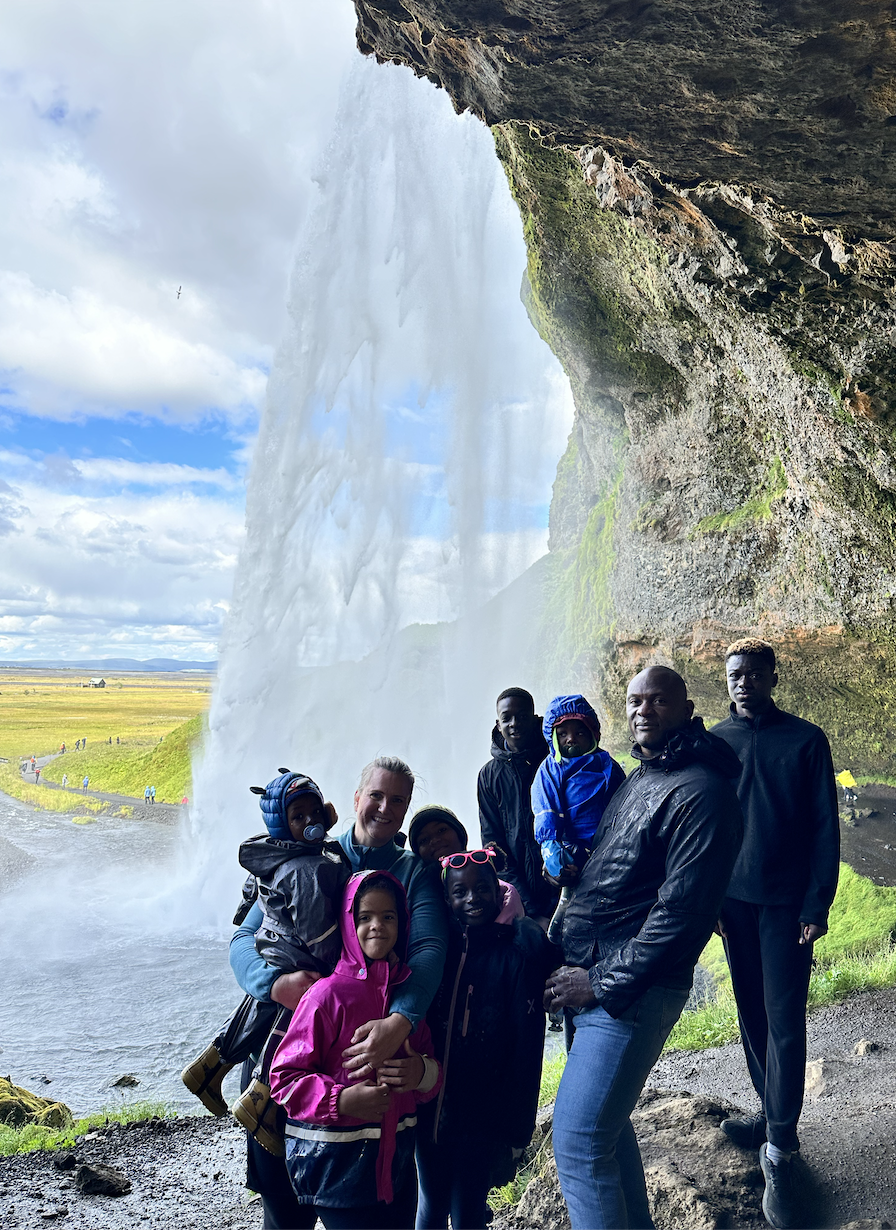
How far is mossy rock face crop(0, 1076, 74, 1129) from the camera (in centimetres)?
639

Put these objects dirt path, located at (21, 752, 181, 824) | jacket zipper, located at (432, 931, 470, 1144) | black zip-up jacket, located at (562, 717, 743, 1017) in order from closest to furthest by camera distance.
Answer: black zip-up jacket, located at (562, 717, 743, 1017)
jacket zipper, located at (432, 931, 470, 1144)
dirt path, located at (21, 752, 181, 824)

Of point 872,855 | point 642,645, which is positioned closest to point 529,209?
point 642,645

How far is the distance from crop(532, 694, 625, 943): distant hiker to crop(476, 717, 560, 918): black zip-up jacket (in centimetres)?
45

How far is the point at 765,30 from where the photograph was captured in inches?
129

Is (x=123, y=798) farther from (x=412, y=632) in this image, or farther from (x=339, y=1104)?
(x=339, y=1104)

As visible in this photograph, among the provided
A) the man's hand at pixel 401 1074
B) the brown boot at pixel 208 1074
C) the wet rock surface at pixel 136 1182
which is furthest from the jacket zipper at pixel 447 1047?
the wet rock surface at pixel 136 1182

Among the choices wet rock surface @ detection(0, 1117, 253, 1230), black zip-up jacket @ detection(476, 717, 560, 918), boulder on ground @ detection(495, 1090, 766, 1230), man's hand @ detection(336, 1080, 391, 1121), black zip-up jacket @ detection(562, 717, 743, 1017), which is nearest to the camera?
man's hand @ detection(336, 1080, 391, 1121)

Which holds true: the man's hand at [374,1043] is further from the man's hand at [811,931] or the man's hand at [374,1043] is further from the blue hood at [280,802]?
the man's hand at [811,931]

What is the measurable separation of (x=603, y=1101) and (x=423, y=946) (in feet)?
2.57

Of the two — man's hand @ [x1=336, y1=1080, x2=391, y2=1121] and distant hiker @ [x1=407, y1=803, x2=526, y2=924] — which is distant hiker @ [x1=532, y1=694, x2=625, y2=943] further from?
man's hand @ [x1=336, y1=1080, x2=391, y2=1121]

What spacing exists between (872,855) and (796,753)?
8.72m

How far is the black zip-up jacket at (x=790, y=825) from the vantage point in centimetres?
372

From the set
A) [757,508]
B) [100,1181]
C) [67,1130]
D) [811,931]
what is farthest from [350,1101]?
[757,508]

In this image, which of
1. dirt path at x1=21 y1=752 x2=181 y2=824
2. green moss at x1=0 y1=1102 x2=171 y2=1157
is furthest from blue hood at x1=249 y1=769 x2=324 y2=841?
dirt path at x1=21 y1=752 x2=181 y2=824
